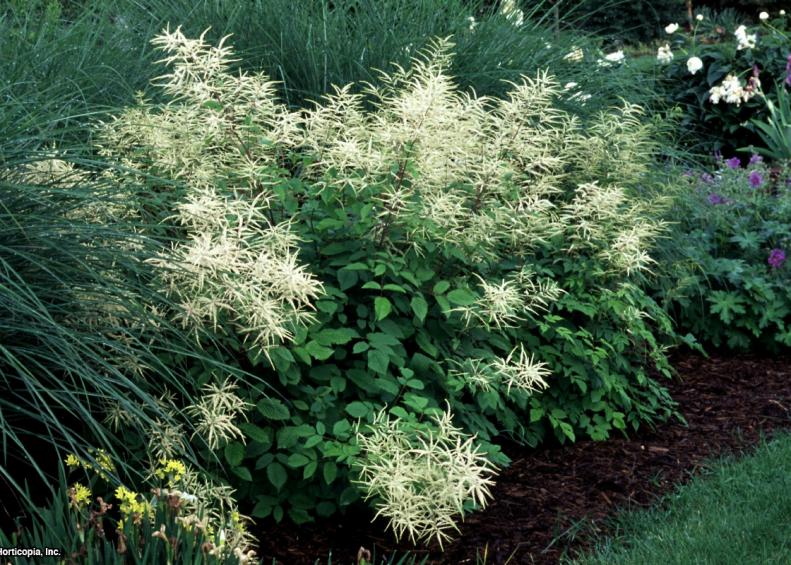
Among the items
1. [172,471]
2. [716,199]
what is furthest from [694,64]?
[172,471]

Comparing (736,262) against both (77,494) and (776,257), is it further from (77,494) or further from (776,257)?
(77,494)

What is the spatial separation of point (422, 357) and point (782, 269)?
3.34m

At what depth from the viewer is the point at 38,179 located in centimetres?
387

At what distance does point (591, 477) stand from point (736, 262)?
2.38 metres

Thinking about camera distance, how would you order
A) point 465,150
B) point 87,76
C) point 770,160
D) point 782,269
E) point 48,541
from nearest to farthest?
point 48,541
point 465,150
point 87,76
point 782,269
point 770,160

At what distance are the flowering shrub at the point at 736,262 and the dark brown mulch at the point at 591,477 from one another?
26cm

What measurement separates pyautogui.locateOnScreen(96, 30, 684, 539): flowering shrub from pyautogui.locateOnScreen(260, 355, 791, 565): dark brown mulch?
11cm

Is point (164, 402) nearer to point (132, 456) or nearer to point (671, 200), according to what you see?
point (132, 456)

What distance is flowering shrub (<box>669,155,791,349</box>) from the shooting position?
5.96m

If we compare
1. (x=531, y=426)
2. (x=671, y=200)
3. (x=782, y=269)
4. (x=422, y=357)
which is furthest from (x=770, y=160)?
(x=422, y=357)

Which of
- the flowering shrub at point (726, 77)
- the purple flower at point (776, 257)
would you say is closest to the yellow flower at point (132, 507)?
the purple flower at point (776, 257)

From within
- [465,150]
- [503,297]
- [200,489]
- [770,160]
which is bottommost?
[770,160]

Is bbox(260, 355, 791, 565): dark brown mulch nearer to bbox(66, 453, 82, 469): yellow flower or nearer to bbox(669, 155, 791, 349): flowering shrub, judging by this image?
bbox(669, 155, 791, 349): flowering shrub

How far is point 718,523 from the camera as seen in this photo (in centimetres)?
380
